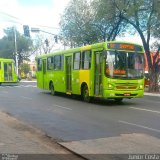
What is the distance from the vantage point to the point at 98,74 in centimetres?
1905

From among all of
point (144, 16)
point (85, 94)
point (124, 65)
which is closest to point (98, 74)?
point (124, 65)

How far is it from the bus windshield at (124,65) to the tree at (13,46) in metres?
72.8

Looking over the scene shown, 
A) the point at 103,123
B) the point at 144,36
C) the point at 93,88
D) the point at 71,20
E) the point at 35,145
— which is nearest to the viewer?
the point at 35,145

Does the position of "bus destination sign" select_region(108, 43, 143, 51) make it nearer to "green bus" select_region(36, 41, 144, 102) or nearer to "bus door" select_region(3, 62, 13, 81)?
"green bus" select_region(36, 41, 144, 102)

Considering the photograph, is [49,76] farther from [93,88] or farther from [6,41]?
[6,41]

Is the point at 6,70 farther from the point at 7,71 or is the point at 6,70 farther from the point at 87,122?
the point at 87,122

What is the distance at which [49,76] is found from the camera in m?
27.0

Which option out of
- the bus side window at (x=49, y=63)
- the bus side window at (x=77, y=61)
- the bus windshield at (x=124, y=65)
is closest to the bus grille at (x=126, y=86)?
the bus windshield at (x=124, y=65)

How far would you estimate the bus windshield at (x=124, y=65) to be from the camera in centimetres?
1836

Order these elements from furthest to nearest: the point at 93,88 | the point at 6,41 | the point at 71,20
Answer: the point at 6,41
the point at 71,20
the point at 93,88

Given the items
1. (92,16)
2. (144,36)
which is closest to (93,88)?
(144,36)

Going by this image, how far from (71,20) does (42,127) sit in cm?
2970

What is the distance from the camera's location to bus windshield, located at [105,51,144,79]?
18.4 m

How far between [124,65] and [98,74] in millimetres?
1368
